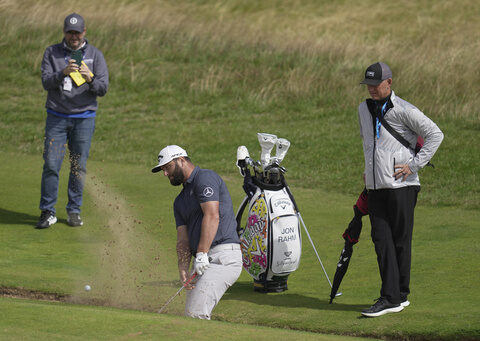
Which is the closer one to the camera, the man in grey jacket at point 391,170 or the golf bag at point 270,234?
the man in grey jacket at point 391,170

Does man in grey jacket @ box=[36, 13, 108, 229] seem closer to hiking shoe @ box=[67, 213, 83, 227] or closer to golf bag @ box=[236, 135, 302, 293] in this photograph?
hiking shoe @ box=[67, 213, 83, 227]

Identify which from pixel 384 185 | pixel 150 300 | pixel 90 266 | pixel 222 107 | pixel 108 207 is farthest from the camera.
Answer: pixel 222 107

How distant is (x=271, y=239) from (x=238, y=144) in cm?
1020

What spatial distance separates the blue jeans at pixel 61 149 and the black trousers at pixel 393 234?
4.90 meters

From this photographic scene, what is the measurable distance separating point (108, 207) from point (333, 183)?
4.41 meters

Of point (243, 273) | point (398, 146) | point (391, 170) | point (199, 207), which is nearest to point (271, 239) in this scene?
point (199, 207)

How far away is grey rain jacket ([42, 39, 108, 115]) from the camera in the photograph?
37.4 feet

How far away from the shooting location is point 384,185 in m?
7.63

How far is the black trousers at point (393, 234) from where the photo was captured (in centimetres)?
766

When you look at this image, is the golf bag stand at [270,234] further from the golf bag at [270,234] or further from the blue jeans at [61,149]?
the blue jeans at [61,149]

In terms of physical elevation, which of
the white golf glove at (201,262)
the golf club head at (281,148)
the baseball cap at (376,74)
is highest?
the baseball cap at (376,74)

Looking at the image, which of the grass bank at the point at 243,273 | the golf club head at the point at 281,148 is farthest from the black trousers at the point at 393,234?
the golf club head at the point at 281,148

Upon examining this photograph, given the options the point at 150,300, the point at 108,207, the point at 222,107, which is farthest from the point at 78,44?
the point at 222,107

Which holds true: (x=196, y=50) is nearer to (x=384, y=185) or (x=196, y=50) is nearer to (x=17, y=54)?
(x=17, y=54)
